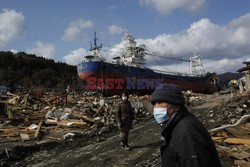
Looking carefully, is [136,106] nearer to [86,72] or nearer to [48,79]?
[86,72]

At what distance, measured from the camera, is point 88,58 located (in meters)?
38.7

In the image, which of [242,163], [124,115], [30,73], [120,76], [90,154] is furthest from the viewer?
[30,73]

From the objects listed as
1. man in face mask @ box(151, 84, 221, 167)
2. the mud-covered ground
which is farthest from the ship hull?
man in face mask @ box(151, 84, 221, 167)

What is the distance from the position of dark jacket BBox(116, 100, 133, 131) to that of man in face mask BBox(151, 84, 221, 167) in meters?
7.12

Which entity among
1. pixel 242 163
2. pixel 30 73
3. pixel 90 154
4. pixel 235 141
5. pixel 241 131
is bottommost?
pixel 90 154

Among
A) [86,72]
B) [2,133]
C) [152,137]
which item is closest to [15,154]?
→ [2,133]

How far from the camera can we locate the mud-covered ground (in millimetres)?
8062

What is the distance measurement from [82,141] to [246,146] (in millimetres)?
6118

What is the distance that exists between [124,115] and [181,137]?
7.55 meters

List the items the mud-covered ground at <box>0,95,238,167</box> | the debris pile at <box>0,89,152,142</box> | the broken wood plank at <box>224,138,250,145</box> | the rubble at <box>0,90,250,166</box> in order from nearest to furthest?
the mud-covered ground at <box>0,95,238,167</box>, the broken wood plank at <box>224,138,250,145</box>, the rubble at <box>0,90,250,166</box>, the debris pile at <box>0,89,152,142</box>

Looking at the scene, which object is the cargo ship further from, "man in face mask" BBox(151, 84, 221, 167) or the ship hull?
"man in face mask" BBox(151, 84, 221, 167)

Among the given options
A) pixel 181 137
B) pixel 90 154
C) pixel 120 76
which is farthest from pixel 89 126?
pixel 120 76

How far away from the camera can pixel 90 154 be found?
9.23 m

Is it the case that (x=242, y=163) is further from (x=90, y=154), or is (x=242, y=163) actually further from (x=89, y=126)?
(x=89, y=126)
